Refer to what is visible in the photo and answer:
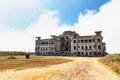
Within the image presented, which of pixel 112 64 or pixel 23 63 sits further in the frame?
pixel 23 63

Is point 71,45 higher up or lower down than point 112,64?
higher up

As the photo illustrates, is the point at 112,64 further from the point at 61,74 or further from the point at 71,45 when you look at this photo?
the point at 71,45

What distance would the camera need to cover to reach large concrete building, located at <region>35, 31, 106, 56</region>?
9069 cm

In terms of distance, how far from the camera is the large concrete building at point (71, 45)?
3570 inches

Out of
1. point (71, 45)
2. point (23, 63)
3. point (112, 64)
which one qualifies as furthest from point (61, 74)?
point (71, 45)

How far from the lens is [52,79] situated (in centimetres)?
2173

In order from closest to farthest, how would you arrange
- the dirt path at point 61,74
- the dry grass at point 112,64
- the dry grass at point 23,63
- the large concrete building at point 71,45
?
the dirt path at point 61,74
the dry grass at point 112,64
the dry grass at point 23,63
the large concrete building at point 71,45

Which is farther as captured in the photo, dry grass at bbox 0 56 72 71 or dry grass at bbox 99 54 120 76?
dry grass at bbox 0 56 72 71

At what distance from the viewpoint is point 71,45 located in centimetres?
10050

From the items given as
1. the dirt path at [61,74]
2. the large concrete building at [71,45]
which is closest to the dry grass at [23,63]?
the dirt path at [61,74]

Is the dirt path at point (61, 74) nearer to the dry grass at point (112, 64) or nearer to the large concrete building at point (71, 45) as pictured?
the dry grass at point (112, 64)

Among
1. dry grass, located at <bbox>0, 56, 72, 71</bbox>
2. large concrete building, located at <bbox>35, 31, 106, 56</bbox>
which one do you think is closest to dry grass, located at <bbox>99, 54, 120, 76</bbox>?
dry grass, located at <bbox>0, 56, 72, 71</bbox>

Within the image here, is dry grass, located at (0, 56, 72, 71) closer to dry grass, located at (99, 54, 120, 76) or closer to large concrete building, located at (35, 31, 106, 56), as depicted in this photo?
dry grass, located at (99, 54, 120, 76)

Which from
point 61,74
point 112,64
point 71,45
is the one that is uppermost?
point 71,45
